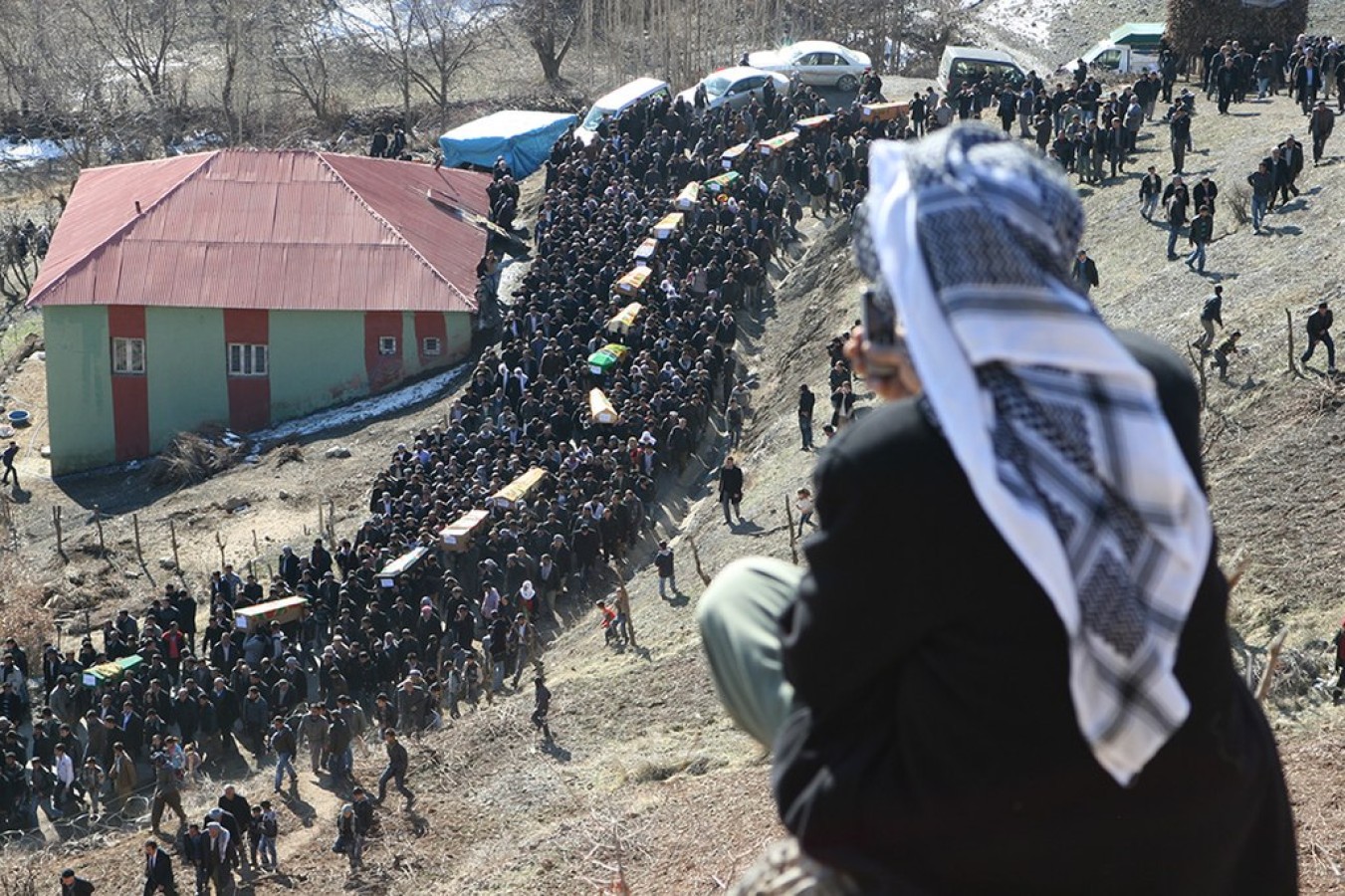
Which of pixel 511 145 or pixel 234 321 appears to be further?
pixel 511 145

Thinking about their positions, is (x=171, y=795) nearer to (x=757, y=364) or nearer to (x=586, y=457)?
(x=586, y=457)

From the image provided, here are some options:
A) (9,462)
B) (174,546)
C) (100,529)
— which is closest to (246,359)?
(9,462)

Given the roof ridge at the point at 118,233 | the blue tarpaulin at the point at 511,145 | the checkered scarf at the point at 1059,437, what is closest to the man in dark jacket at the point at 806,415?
the roof ridge at the point at 118,233

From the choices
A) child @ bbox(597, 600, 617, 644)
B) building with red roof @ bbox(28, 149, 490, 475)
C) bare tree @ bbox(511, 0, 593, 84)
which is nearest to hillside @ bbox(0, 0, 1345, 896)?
child @ bbox(597, 600, 617, 644)

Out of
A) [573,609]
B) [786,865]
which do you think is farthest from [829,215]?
[786,865]

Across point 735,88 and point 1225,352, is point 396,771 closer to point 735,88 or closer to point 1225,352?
point 1225,352

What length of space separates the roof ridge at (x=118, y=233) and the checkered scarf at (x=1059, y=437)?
126ft

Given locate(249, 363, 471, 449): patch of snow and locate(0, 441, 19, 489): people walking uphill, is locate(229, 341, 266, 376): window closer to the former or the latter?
locate(249, 363, 471, 449): patch of snow

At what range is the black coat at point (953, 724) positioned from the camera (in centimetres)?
255

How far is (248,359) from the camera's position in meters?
39.2

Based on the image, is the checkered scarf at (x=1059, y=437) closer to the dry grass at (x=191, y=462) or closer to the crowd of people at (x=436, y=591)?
the crowd of people at (x=436, y=591)

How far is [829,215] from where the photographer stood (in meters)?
36.8

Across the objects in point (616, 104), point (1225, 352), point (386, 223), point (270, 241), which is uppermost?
point (616, 104)

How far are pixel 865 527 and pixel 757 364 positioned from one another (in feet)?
97.3
